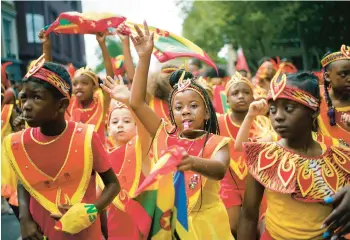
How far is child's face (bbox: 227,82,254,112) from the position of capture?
23.6ft

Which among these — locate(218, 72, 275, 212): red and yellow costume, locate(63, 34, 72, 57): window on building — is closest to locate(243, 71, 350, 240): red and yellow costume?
locate(218, 72, 275, 212): red and yellow costume

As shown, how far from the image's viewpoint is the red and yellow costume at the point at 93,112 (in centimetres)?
809

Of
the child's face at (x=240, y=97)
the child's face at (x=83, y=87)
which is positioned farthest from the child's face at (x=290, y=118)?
the child's face at (x=83, y=87)

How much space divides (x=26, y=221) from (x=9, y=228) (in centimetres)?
526

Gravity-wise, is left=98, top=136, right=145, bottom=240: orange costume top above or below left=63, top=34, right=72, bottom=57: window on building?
above

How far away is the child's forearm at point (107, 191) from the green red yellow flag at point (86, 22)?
2.74 metres

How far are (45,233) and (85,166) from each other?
0.51 m

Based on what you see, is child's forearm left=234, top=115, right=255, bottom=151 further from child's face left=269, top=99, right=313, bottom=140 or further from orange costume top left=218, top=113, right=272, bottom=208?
child's face left=269, top=99, right=313, bottom=140

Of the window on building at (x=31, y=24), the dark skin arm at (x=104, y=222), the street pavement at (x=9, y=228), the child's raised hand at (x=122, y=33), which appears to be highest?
the child's raised hand at (x=122, y=33)

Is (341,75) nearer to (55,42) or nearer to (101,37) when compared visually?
(101,37)

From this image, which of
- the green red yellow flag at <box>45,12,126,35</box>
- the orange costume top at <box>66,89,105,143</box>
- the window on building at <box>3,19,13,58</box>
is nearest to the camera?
the green red yellow flag at <box>45,12,126,35</box>

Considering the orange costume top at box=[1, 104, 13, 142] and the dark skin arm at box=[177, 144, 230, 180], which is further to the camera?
the orange costume top at box=[1, 104, 13, 142]

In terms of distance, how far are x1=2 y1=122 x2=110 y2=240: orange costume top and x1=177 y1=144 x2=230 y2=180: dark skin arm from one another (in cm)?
78

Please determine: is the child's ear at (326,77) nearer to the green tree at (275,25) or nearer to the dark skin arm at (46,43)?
the dark skin arm at (46,43)
